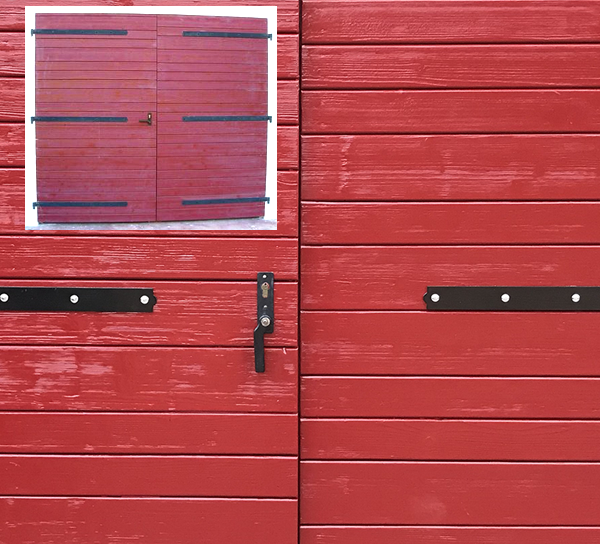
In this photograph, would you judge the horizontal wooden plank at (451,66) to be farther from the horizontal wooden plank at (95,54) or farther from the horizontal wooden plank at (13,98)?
the horizontal wooden plank at (13,98)

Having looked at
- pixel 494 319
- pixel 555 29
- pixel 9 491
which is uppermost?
pixel 555 29

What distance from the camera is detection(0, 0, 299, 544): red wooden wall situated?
1928mm

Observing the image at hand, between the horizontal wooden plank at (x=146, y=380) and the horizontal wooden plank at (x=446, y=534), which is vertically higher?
the horizontal wooden plank at (x=146, y=380)

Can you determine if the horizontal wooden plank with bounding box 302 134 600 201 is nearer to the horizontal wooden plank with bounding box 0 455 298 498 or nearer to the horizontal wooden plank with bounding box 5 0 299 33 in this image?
the horizontal wooden plank with bounding box 5 0 299 33

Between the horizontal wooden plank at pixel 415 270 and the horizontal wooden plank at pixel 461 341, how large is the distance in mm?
54

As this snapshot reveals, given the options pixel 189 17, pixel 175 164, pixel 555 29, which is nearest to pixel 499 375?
pixel 555 29

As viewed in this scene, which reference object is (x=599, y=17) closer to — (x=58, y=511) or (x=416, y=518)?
(x=416, y=518)

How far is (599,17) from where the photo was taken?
75.9 inches

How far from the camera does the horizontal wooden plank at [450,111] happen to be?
1947 mm

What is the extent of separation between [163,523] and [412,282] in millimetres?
1076

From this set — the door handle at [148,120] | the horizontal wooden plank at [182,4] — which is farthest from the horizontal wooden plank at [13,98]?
the door handle at [148,120]

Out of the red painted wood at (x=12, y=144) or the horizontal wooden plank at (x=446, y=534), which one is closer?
the red painted wood at (x=12, y=144)

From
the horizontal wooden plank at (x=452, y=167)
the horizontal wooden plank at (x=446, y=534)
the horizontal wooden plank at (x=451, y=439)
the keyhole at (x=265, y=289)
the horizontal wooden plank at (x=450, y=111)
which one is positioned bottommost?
the horizontal wooden plank at (x=446, y=534)

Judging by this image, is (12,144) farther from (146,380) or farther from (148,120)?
(146,380)
